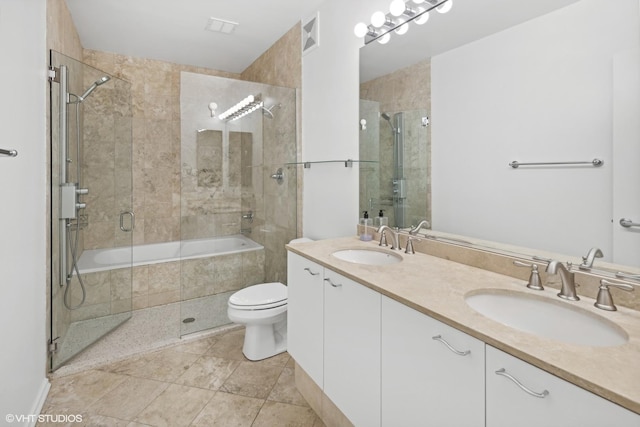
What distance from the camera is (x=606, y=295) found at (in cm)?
99

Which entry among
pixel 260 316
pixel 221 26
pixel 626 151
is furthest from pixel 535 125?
pixel 221 26

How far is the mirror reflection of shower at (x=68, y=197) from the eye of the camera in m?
2.26

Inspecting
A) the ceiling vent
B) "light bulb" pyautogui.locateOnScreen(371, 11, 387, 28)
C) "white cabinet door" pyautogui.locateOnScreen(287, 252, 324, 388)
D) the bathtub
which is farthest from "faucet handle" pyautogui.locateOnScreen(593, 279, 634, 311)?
the ceiling vent

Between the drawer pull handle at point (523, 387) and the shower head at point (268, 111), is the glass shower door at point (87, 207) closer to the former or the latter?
the shower head at point (268, 111)

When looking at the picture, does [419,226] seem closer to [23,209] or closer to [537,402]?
[537,402]

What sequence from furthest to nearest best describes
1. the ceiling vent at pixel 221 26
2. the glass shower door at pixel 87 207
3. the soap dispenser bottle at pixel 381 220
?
the ceiling vent at pixel 221 26 → the glass shower door at pixel 87 207 → the soap dispenser bottle at pixel 381 220

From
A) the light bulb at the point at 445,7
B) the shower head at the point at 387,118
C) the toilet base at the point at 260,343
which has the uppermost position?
the light bulb at the point at 445,7

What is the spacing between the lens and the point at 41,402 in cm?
182

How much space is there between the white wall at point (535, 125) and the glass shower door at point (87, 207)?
253 centimetres

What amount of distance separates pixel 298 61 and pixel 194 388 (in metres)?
2.71

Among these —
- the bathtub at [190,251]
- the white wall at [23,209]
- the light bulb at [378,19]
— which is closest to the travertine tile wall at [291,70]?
the bathtub at [190,251]

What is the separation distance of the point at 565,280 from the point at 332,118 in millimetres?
1862

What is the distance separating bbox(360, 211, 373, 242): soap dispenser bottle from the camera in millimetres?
2124

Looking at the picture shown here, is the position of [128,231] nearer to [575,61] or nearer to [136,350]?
[136,350]
